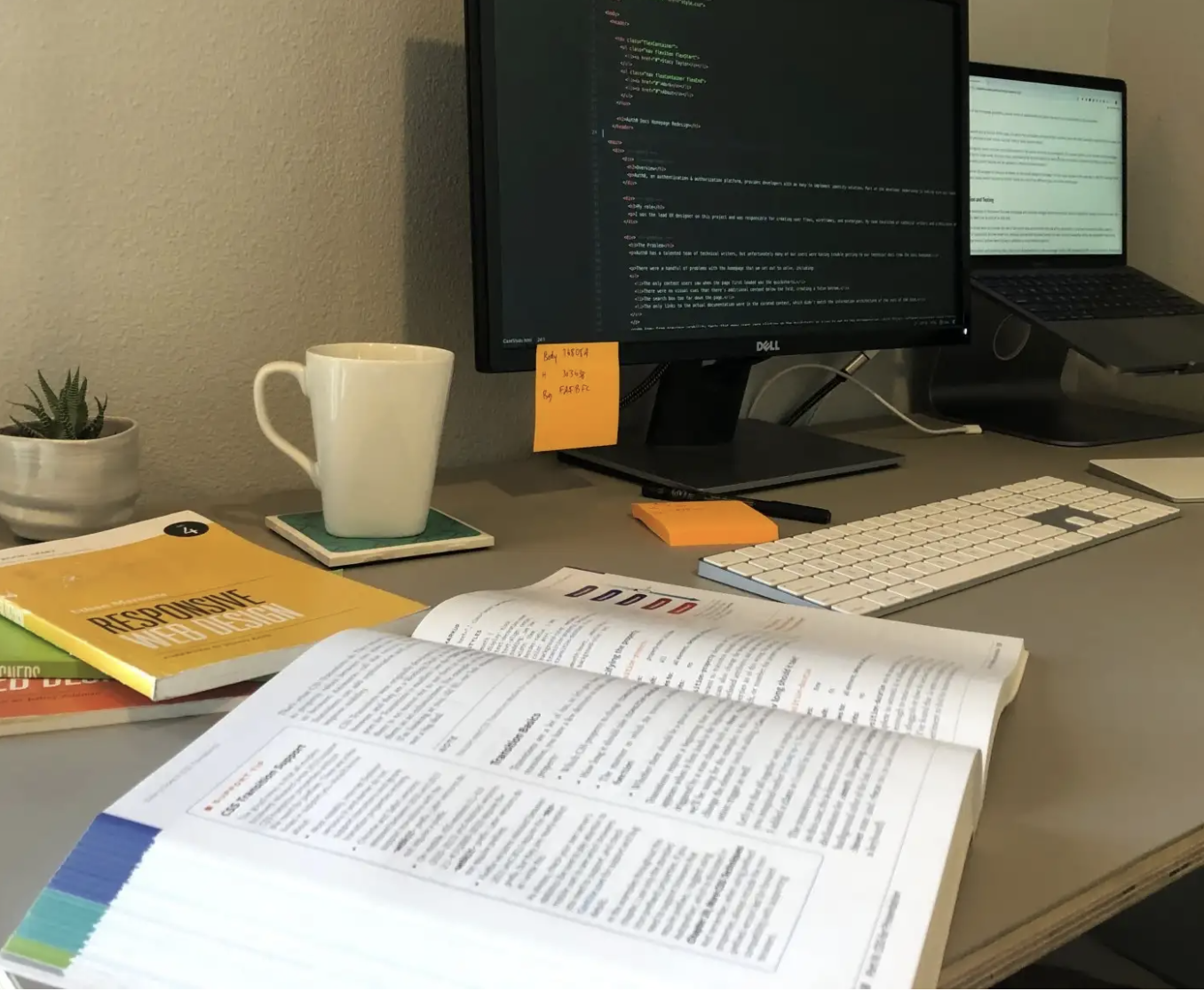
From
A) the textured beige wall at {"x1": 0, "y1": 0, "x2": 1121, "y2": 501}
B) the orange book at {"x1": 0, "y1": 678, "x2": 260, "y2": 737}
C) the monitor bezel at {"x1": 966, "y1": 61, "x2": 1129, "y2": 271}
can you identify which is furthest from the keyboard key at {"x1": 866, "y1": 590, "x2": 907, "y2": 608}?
the monitor bezel at {"x1": 966, "y1": 61, "x2": 1129, "y2": 271}

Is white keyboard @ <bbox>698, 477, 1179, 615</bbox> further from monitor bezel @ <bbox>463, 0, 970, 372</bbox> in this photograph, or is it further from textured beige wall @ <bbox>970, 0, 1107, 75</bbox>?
textured beige wall @ <bbox>970, 0, 1107, 75</bbox>

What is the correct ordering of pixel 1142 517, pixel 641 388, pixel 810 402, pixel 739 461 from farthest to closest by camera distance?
pixel 810 402 → pixel 641 388 → pixel 739 461 → pixel 1142 517

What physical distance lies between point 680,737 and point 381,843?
0.40ft

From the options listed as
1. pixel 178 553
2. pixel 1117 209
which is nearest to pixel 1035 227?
pixel 1117 209

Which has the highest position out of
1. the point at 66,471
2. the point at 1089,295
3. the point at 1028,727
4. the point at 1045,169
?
the point at 1045,169

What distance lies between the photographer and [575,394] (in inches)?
33.8

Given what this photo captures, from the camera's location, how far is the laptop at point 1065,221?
120 centimetres

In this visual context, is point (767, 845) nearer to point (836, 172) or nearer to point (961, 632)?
point (961, 632)

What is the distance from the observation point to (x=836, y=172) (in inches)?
39.7

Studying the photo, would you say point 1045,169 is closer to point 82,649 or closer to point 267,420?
point 267,420

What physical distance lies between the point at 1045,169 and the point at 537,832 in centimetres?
122

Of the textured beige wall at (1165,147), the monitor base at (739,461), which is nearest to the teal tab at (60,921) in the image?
the monitor base at (739,461)

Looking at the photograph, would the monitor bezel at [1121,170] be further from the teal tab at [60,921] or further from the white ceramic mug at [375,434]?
the teal tab at [60,921]

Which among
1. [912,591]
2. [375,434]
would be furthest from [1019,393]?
[375,434]
